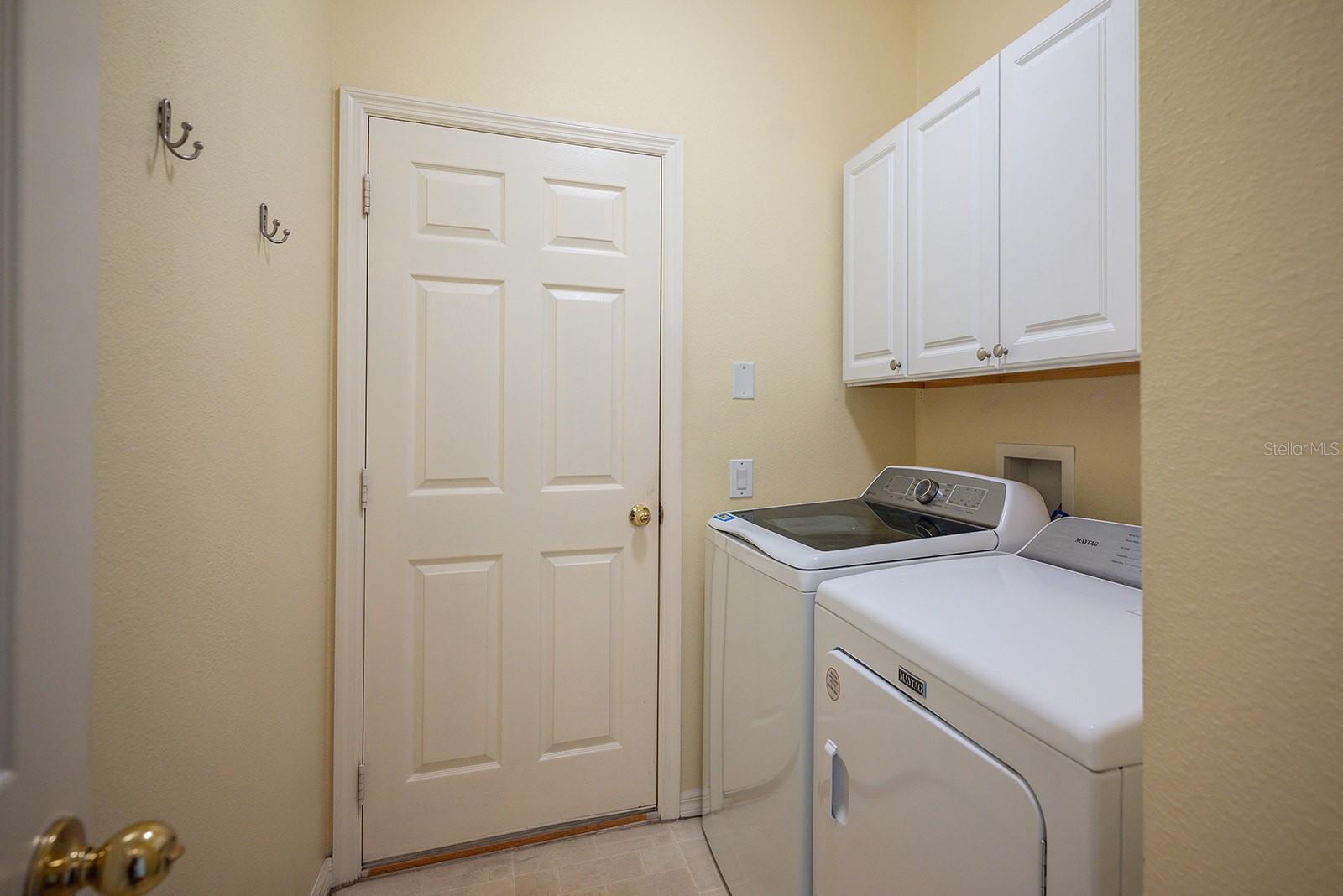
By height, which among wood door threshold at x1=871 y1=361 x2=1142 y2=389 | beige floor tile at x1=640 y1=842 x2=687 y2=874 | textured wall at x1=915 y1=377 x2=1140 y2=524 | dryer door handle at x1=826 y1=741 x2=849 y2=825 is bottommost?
beige floor tile at x1=640 y1=842 x2=687 y2=874

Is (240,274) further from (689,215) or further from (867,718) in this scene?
(867,718)

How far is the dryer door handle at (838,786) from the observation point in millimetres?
1037

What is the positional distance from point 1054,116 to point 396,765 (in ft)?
7.45

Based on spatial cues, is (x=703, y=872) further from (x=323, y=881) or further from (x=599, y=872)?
(x=323, y=881)

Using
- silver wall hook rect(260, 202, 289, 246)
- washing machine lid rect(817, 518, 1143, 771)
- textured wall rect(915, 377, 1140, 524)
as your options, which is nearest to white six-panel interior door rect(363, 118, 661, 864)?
silver wall hook rect(260, 202, 289, 246)

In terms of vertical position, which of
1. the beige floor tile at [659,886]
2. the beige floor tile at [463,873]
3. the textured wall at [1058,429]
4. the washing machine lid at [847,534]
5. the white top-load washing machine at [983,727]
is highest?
the textured wall at [1058,429]

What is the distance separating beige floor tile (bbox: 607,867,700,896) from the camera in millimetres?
1545

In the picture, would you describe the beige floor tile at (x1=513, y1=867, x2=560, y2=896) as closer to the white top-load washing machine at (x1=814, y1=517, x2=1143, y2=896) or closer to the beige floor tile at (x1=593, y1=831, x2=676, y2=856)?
the beige floor tile at (x1=593, y1=831, x2=676, y2=856)

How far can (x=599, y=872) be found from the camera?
162 cm

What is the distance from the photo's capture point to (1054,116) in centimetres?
121

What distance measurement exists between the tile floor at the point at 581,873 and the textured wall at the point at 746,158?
24cm


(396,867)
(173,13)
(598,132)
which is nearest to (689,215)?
(598,132)

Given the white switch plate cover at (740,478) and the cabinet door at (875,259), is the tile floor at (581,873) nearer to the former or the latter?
the white switch plate cover at (740,478)

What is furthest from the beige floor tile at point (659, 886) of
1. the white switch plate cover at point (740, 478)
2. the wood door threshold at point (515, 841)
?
the white switch plate cover at point (740, 478)
